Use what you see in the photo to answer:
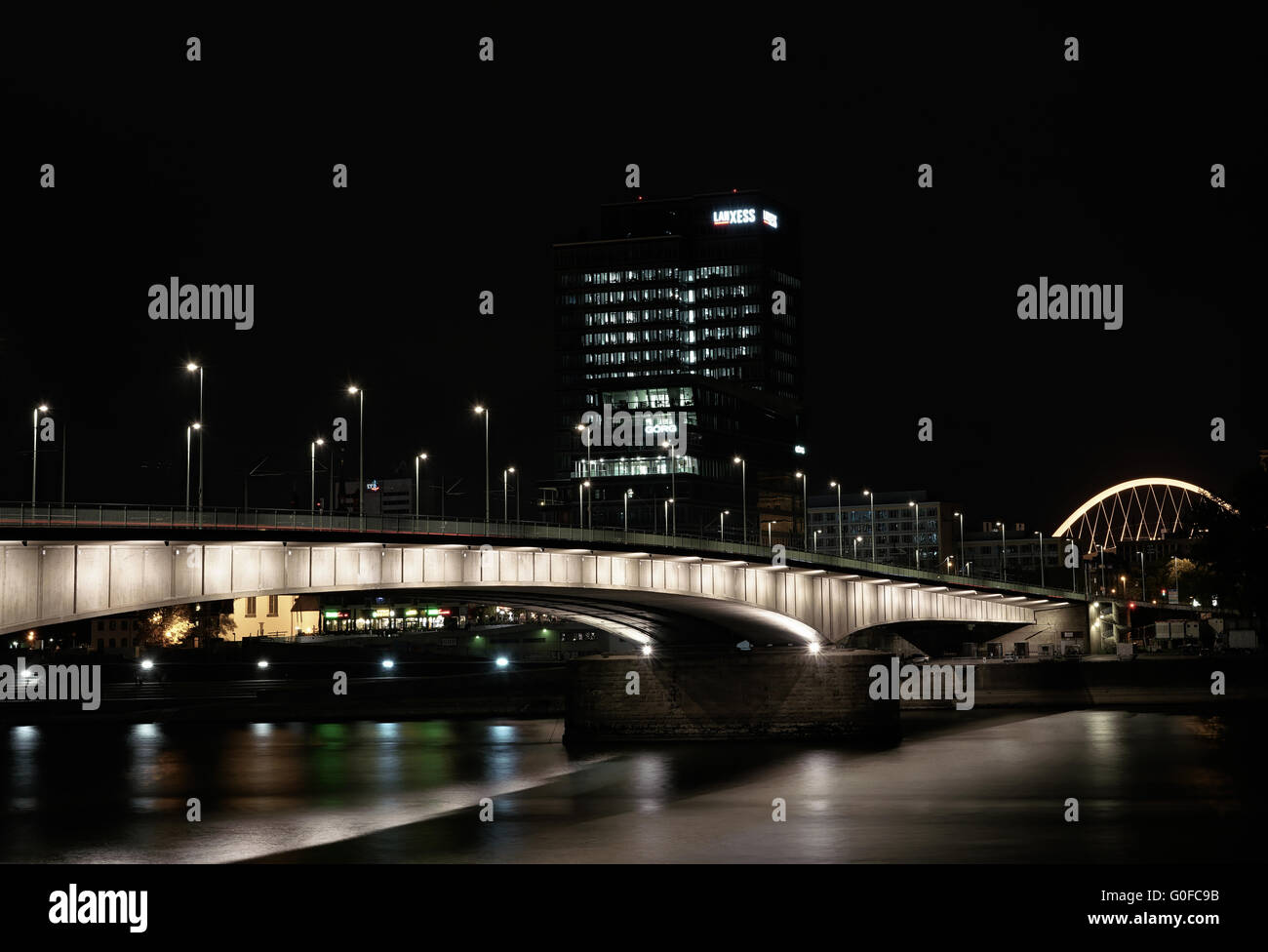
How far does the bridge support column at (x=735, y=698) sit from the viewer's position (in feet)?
244

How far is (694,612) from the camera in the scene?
97.6 metres

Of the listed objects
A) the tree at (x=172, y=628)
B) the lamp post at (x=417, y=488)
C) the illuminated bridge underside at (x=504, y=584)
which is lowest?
the tree at (x=172, y=628)

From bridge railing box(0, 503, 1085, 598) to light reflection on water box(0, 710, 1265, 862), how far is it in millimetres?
10395

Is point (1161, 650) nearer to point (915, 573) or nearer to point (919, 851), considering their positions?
point (915, 573)

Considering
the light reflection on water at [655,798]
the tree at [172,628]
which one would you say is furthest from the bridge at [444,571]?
the tree at [172,628]

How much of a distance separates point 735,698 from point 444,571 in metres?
15.6

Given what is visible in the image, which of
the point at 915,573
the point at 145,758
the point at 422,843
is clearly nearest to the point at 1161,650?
the point at 915,573

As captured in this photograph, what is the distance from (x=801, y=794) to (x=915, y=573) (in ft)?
227

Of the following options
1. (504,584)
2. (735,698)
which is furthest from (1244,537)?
(504,584)

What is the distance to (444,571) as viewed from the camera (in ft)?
239

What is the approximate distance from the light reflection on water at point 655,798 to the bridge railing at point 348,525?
10395 mm

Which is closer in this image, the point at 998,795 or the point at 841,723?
the point at 998,795

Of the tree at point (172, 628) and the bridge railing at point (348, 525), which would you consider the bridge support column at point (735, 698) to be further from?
the tree at point (172, 628)
